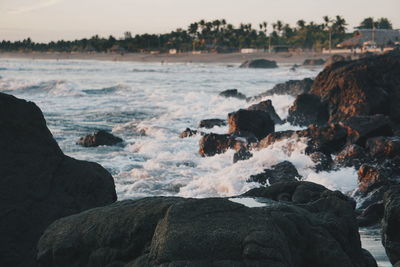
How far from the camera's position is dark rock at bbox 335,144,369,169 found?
1335 cm

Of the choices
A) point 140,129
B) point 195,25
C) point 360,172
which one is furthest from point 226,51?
point 360,172

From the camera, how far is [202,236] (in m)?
4.35

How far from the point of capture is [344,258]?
513 cm

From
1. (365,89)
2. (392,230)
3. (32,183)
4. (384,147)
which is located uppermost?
(32,183)

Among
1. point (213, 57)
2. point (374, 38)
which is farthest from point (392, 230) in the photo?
point (213, 57)

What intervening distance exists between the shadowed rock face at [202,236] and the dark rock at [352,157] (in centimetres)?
755

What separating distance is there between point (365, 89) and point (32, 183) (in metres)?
14.3

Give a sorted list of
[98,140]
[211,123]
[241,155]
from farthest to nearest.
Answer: [211,123] → [98,140] → [241,155]

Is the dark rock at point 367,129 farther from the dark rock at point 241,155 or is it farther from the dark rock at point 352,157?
the dark rock at point 241,155

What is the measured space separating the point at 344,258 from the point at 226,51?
12867 cm

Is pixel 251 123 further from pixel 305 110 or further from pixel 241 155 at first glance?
pixel 305 110

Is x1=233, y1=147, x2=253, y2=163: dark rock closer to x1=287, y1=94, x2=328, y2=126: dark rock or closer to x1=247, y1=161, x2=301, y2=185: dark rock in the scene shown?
x1=247, y1=161, x2=301, y2=185: dark rock

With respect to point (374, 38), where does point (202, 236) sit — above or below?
below

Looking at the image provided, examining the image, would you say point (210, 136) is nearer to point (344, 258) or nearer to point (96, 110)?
point (344, 258)
